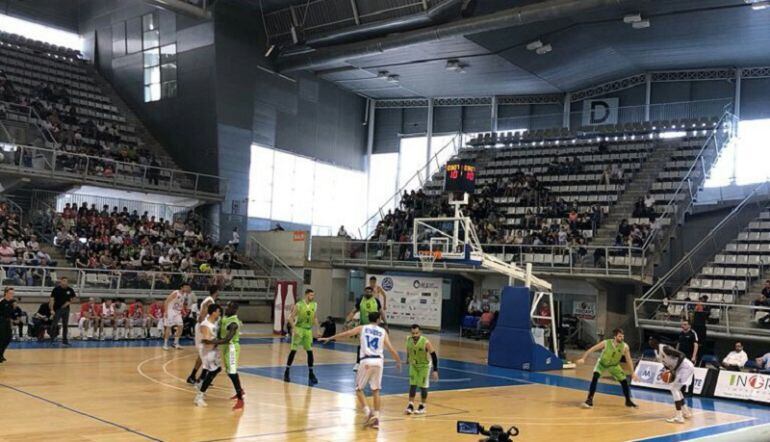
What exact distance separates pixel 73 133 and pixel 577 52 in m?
22.9

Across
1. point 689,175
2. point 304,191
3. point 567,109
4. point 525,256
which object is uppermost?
point 567,109

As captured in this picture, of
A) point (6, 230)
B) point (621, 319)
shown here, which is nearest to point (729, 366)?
point (621, 319)

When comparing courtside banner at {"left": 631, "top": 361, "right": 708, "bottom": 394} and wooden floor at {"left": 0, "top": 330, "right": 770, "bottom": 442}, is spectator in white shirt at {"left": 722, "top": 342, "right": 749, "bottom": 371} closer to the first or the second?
courtside banner at {"left": 631, "top": 361, "right": 708, "bottom": 394}

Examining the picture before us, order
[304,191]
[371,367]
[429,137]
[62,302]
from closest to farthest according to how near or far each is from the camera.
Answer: [371,367] → [62,302] → [304,191] → [429,137]

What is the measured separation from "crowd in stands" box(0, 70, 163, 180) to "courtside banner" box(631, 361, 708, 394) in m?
23.2

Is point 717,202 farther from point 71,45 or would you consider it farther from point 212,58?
point 71,45

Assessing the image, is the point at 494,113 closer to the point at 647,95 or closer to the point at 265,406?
the point at 647,95

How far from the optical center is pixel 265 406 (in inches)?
541

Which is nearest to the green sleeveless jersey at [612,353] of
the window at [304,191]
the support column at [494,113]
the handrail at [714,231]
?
the handrail at [714,231]

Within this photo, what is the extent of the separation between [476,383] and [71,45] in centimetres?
3451

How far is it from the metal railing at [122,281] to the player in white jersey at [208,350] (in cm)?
1371

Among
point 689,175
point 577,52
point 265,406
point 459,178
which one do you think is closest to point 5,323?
point 265,406

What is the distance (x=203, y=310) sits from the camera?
15.3 meters

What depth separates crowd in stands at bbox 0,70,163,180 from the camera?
33.2 m
